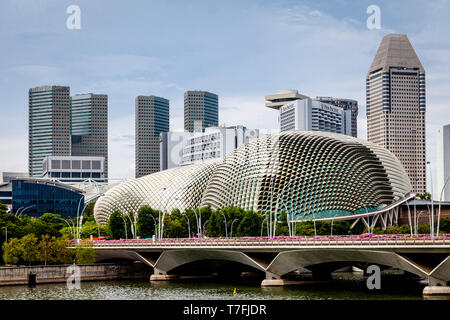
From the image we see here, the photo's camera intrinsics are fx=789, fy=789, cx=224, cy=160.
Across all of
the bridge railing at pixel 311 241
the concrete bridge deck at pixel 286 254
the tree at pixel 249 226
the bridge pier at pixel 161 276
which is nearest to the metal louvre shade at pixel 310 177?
the tree at pixel 249 226

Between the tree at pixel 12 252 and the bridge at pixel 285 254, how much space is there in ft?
45.4

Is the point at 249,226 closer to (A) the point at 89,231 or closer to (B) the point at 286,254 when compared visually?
(B) the point at 286,254

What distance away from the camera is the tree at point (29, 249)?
99625 millimetres

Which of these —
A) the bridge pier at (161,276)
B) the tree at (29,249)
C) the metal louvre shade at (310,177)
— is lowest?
the bridge pier at (161,276)

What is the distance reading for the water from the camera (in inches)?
2950

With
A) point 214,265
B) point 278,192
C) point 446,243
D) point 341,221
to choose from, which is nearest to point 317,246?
point 446,243

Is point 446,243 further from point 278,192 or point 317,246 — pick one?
point 278,192

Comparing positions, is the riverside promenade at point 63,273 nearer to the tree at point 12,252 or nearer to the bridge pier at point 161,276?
the bridge pier at point 161,276

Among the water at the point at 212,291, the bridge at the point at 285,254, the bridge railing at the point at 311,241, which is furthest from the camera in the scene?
the water at the point at 212,291

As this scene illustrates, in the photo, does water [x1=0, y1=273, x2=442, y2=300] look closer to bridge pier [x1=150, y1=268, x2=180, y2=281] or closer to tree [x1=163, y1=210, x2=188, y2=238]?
bridge pier [x1=150, y1=268, x2=180, y2=281]

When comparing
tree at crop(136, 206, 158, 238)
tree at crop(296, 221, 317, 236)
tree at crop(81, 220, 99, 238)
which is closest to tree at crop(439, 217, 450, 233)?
tree at crop(296, 221, 317, 236)

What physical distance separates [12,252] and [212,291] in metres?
30.4

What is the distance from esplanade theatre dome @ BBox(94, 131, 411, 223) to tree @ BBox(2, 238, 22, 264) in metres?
53.1
